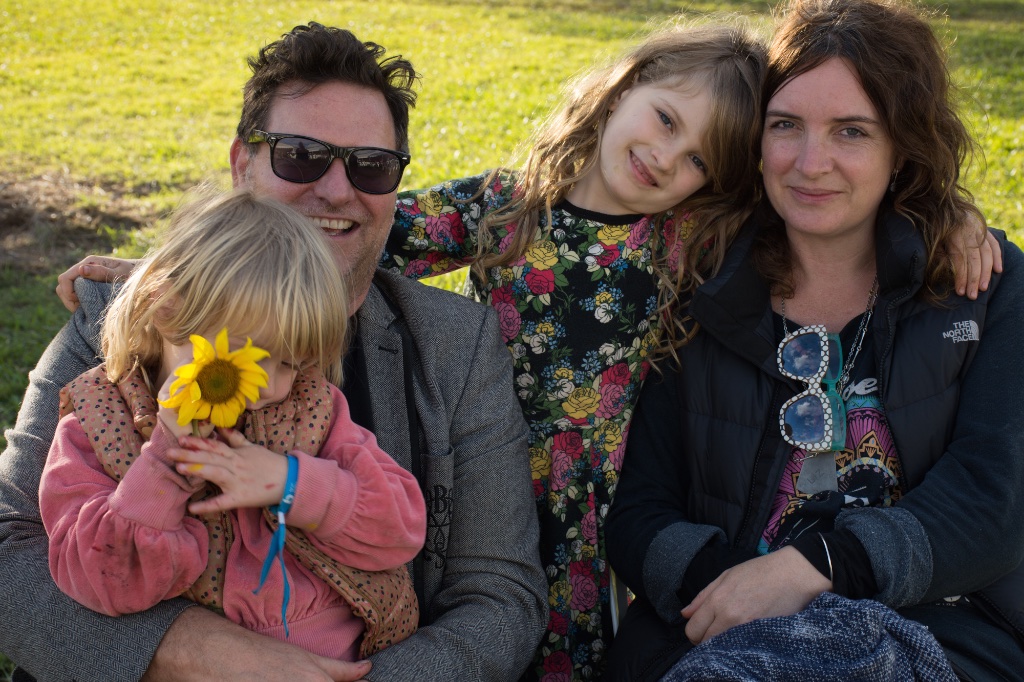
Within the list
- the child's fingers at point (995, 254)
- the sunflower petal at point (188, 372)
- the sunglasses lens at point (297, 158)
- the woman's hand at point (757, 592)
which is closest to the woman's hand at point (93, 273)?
the sunglasses lens at point (297, 158)

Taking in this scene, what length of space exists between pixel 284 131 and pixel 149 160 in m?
7.63

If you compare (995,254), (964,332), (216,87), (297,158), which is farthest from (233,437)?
(216,87)

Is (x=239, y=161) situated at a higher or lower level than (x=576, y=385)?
higher

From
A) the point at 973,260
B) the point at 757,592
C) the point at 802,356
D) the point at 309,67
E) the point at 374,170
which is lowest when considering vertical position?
the point at 757,592

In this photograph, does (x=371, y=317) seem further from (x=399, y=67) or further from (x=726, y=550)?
(x=726, y=550)

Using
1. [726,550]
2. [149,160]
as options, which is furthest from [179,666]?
[149,160]

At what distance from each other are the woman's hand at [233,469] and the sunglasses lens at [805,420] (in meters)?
1.49

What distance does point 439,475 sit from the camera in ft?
9.48

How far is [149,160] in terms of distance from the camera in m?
9.88

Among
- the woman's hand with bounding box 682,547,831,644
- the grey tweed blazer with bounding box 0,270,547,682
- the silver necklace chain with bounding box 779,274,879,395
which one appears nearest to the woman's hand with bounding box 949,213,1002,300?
the silver necklace chain with bounding box 779,274,879,395

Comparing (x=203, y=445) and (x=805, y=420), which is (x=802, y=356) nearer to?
(x=805, y=420)

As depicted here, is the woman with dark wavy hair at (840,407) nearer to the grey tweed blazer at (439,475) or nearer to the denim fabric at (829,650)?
the denim fabric at (829,650)

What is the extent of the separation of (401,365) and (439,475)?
1.19ft

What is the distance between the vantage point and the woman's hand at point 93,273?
2.92 m
